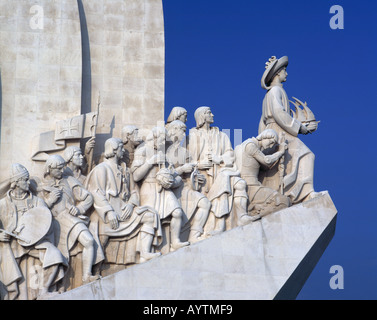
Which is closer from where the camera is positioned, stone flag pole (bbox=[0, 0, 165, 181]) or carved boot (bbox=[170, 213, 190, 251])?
carved boot (bbox=[170, 213, 190, 251])

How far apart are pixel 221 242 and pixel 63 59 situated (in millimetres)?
3911

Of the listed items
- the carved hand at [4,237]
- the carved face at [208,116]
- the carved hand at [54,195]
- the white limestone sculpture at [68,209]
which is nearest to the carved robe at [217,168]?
the carved face at [208,116]

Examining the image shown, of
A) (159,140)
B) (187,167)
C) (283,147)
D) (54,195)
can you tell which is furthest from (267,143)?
(54,195)

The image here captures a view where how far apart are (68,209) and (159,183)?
4.52 feet

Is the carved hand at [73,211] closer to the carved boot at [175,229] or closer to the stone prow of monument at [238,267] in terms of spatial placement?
the stone prow of monument at [238,267]

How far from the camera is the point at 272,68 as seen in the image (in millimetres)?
18031

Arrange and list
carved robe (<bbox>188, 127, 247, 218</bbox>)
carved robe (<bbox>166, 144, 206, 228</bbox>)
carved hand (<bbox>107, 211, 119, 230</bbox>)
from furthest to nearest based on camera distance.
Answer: carved robe (<bbox>188, 127, 247, 218</bbox>) → carved robe (<bbox>166, 144, 206, 228</bbox>) → carved hand (<bbox>107, 211, 119, 230</bbox>)

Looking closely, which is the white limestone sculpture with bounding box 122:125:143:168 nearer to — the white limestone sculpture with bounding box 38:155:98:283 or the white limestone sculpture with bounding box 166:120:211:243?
the white limestone sculpture with bounding box 166:120:211:243

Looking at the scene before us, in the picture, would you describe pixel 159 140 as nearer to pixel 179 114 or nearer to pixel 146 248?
pixel 179 114

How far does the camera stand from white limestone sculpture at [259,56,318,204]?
17.3 metres

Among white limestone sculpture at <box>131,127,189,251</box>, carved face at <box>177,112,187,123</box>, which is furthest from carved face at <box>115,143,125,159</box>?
carved face at <box>177,112,187,123</box>

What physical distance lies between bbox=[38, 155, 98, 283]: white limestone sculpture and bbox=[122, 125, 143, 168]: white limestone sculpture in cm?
104

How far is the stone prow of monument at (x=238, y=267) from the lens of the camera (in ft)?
50.6

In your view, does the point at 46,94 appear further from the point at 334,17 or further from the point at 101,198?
the point at 334,17
